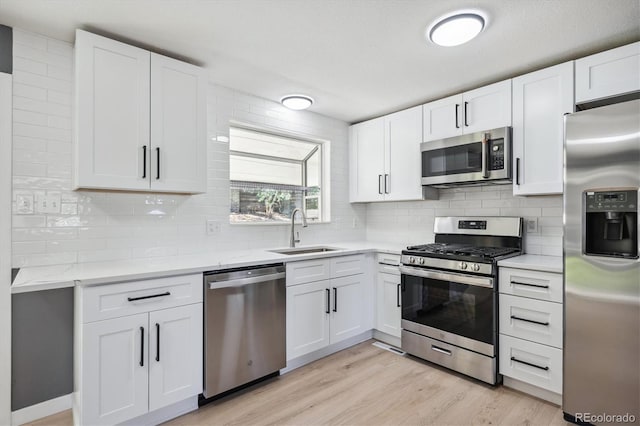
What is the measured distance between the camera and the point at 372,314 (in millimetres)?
3285

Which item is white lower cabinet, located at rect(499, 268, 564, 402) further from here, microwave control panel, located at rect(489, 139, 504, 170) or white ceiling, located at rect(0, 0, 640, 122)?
white ceiling, located at rect(0, 0, 640, 122)

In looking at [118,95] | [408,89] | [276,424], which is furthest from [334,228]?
[118,95]

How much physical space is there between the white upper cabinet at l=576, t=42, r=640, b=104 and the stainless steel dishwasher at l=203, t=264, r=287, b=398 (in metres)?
2.44

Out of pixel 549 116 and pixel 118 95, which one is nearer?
pixel 118 95

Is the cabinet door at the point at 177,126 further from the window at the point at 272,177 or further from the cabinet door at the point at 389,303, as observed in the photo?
the cabinet door at the point at 389,303

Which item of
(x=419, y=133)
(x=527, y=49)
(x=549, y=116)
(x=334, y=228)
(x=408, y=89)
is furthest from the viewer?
(x=334, y=228)

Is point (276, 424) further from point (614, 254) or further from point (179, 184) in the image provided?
point (614, 254)

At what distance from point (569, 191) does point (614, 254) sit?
1.33 ft

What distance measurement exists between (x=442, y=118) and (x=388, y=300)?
175 cm

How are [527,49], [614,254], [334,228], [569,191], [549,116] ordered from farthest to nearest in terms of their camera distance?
[334,228]
[549,116]
[527,49]
[569,191]
[614,254]

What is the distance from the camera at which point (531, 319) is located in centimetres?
228

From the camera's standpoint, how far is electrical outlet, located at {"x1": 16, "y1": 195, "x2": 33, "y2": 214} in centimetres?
204

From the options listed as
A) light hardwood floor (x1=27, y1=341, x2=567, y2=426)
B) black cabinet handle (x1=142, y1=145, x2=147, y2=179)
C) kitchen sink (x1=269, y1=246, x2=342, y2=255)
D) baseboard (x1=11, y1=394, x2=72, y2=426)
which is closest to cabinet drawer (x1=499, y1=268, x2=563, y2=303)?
light hardwood floor (x1=27, y1=341, x2=567, y2=426)

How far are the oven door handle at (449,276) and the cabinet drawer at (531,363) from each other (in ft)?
1.30
